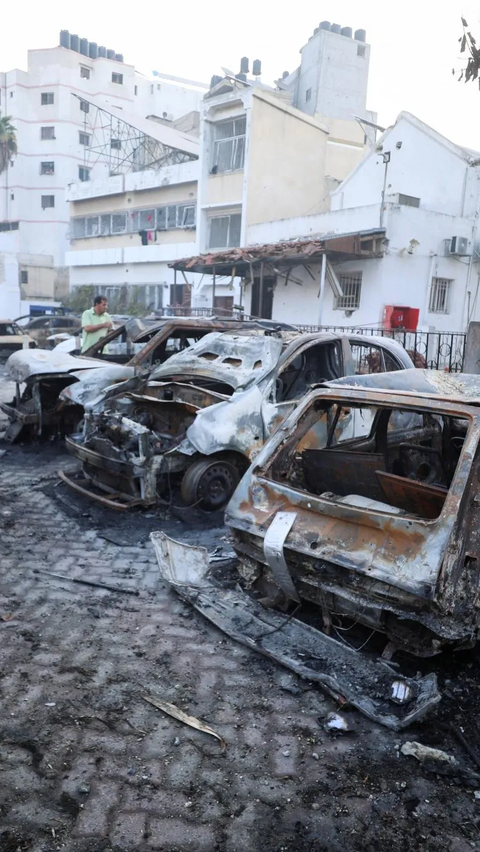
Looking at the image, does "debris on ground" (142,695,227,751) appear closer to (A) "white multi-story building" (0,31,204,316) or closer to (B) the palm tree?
(A) "white multi-story building" (0,31,204,316)

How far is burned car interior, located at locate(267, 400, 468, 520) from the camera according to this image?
4.04 meters

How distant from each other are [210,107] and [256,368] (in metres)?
22.7

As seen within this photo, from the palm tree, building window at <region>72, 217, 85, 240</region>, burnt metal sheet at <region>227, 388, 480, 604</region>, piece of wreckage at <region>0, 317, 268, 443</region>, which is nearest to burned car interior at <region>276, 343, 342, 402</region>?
piece of wreckage at <region>0, 317, 268, 443</region>

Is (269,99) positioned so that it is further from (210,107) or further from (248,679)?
(248,679)

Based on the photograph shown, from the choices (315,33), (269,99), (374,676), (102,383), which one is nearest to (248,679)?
(374,676)

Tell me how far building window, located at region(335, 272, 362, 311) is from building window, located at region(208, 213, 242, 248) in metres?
8.39

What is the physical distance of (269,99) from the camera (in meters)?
24.2

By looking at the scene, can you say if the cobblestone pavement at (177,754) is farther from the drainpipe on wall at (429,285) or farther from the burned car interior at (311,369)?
the drainpipe on wall at (429,285)

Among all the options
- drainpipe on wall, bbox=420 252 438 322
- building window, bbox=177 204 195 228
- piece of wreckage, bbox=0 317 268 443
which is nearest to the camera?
piece of wreckage, bbox=0 317 268 443

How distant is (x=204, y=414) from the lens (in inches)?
227

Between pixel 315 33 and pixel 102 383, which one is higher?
pixel 315 33

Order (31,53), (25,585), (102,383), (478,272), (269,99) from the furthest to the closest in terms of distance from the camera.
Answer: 1. (31,53)
2. (269,99)
3. (478,272)
4. (102,383)
5. (25,585)

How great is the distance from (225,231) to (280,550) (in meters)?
24.5

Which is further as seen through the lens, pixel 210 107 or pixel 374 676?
pixel 210 107
